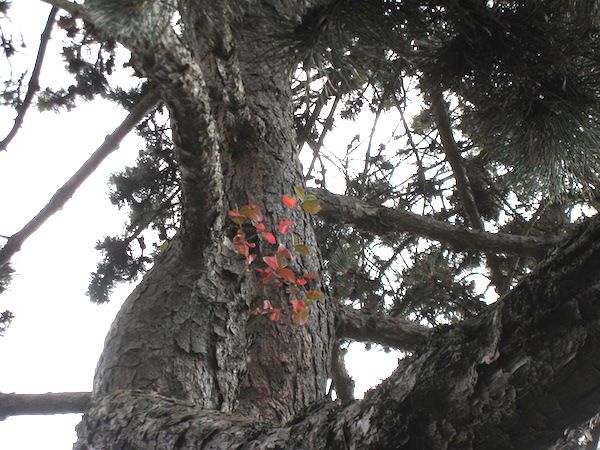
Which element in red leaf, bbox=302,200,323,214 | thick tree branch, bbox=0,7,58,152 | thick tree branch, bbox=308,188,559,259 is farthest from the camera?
thick tree branch, bbox=0,7,58,152

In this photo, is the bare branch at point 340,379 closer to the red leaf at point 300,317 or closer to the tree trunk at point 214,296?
the tree trunk at point 214,296

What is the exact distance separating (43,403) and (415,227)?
5.68ft

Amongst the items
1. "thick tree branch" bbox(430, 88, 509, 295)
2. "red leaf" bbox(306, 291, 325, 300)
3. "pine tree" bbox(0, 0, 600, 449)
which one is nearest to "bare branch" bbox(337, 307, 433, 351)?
"pine tree" bbox(0, 0, 600, 449)

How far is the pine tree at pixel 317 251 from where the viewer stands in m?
0.65

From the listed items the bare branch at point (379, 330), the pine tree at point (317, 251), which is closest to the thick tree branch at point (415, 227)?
the pine tree at point (317, 251)

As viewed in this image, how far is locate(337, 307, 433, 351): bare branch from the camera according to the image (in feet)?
7.34

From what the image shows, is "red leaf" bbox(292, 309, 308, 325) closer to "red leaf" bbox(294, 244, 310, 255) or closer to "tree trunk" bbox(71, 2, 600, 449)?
"tree trunk" bbox(71, 2, 600, 449)

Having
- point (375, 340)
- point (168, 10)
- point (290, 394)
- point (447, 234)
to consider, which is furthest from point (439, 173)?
point (168, 10)

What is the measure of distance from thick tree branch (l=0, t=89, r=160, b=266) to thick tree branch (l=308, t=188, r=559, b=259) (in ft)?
3.26

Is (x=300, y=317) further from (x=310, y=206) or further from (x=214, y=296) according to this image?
(x=310, y=206)

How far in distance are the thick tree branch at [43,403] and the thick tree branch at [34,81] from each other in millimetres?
1274

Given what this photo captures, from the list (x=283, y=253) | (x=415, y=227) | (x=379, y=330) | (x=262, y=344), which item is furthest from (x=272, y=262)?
(x=415, y=227)

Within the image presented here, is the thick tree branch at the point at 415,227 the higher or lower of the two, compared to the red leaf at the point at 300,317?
higher

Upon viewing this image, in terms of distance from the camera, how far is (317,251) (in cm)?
215
